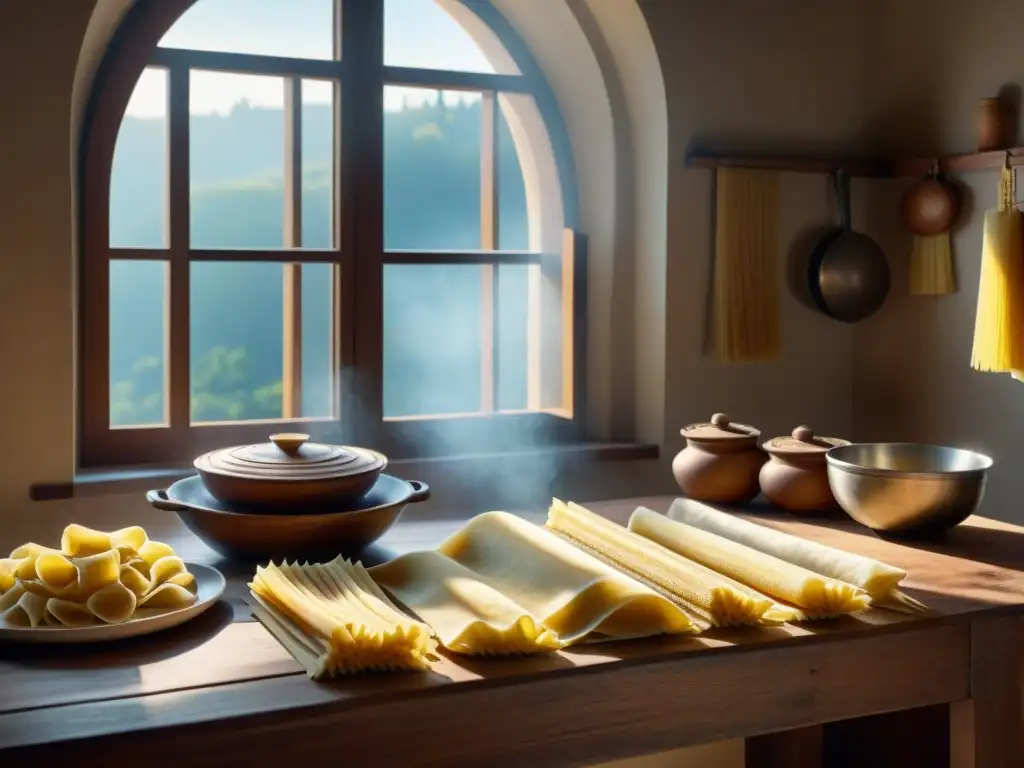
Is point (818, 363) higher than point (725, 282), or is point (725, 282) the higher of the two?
point (725, 282)

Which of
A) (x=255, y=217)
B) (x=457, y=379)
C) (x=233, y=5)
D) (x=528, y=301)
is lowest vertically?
(x=457, y=379)

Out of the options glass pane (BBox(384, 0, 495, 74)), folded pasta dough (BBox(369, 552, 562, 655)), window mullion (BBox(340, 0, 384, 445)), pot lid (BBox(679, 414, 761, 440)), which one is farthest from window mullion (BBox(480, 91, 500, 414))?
folded pasta dough (BBox(369, 552, 562, 655))

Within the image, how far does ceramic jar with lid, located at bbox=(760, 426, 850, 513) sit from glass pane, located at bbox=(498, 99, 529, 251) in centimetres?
119

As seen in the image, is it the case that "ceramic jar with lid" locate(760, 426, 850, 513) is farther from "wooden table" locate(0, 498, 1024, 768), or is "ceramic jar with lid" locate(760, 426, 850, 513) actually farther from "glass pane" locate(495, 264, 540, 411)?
"glass pane" locate(495, 264, 540, 411)

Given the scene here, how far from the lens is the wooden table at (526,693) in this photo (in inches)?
44.8

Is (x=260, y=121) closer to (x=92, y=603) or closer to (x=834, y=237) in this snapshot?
(x=834, y=237)

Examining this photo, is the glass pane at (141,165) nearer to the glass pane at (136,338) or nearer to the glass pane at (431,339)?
the glass pane at (136,338)

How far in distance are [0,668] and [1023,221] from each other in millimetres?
2188

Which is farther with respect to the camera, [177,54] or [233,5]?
[233,5]

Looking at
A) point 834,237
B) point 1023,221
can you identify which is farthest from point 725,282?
point 1023,221

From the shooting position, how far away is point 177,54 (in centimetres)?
260

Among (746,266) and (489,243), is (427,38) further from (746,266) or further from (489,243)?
(746,266)

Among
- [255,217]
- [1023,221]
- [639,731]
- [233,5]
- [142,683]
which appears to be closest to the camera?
[142,683]

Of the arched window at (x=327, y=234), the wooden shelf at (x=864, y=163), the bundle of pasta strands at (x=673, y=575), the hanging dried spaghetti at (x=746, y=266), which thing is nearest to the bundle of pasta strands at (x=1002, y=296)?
the wooden shelf at (x=864, y=163)
